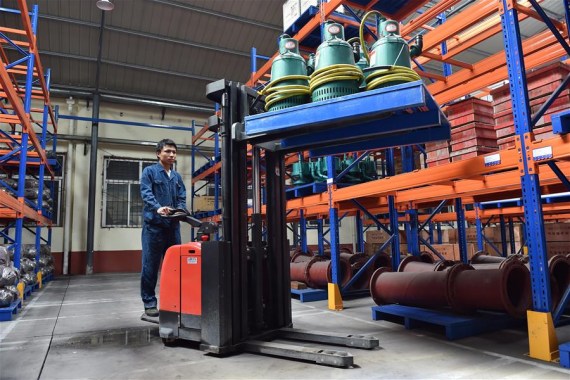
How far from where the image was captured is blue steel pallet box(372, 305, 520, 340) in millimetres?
3908

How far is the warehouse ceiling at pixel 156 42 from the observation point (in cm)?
1171

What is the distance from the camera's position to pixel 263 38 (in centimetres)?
1331

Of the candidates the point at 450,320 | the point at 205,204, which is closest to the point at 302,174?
the point at 450,320

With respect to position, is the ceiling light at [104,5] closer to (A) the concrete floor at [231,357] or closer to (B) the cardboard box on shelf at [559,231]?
(A) the concrete floor at [231,357]

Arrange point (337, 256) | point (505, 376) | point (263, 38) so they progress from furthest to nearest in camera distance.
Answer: point (263, 38) < point (337, 256) < point (505, 376)

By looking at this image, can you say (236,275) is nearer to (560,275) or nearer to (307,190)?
(307,190)

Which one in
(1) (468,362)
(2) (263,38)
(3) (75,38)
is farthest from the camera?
(2) (263,38)

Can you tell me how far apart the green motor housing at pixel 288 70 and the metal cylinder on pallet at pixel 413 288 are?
8.74ft

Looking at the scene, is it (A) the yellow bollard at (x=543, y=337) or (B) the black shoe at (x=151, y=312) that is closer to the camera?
(A) the yellow bollard at (x=543, y=337)

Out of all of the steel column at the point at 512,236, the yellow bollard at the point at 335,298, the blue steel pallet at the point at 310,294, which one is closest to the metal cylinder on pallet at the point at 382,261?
the blue steel pallet at the point at 310,294

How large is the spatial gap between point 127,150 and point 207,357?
1310 cm

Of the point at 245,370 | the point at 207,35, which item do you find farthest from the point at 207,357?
the point at 207,35

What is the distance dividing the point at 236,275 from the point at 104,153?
12.9m

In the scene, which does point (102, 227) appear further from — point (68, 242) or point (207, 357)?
point (207, 357)
